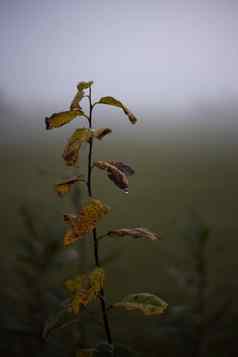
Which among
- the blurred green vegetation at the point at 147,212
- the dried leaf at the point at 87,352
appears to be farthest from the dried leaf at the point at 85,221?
the blurred green vegetation at the point at 147,212

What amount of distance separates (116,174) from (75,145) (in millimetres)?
49

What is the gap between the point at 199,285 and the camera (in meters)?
1.01

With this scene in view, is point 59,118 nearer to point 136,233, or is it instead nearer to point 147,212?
point 136,233

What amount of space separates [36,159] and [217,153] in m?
0.72

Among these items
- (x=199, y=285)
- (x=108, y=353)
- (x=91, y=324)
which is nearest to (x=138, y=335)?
(x=91, y=324)

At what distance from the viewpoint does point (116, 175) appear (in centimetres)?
38

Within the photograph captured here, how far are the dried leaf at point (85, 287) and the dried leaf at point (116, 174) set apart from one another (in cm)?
10

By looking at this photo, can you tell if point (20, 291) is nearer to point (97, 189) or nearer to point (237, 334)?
point (97, 189)

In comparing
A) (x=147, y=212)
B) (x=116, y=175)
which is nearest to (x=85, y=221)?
(x=116, y=175)

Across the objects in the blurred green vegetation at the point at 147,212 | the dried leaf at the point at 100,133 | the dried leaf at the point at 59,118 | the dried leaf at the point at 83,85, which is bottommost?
the blurred green vegetation at the point at 147,212

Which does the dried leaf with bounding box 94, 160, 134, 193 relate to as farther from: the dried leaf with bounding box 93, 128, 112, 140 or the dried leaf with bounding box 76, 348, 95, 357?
the dried leaf with bounding box 76, 348, 95, 357

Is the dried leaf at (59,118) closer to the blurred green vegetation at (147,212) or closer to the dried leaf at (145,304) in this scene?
the dried leaf at (145,304)

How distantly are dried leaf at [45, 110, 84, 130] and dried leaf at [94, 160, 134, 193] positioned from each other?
5 centimetres

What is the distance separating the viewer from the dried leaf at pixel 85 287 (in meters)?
0.39
